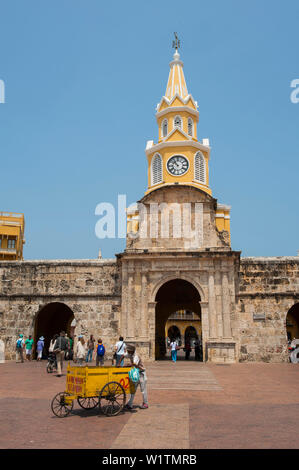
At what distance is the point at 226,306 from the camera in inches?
861

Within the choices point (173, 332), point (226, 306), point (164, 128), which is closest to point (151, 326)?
point (226, 306)

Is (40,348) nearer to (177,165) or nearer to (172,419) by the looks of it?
(172,419)

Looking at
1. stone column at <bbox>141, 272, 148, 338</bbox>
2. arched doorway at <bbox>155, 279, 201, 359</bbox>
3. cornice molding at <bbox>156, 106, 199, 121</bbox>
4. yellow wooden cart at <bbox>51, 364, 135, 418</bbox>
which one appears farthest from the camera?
cornice molding at <bbox>156, 106, 199, 121</bbox>

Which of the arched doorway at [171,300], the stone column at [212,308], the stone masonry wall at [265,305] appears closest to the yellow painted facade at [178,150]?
the arched doorway at [171,300]

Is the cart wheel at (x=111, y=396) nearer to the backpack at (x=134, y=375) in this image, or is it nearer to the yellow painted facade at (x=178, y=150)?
the backpack at (x=134, y=375)

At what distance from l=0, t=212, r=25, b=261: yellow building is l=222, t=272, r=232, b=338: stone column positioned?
26896mm

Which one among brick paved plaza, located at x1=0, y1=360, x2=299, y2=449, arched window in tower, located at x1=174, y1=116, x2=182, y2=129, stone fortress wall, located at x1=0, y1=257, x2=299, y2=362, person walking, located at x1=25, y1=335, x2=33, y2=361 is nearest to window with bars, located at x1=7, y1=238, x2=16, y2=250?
stone fortress wall, located at x1=0, y1=257, x2=299, y2=362

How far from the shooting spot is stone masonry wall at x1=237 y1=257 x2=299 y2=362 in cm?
2228

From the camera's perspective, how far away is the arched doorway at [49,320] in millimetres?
25547

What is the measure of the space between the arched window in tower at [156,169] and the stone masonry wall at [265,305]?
13627 millimetres

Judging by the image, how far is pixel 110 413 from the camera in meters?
9.07

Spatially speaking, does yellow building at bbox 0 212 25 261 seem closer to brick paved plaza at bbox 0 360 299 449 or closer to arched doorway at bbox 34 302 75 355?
arched doorway at bbox 34 302 75 355
